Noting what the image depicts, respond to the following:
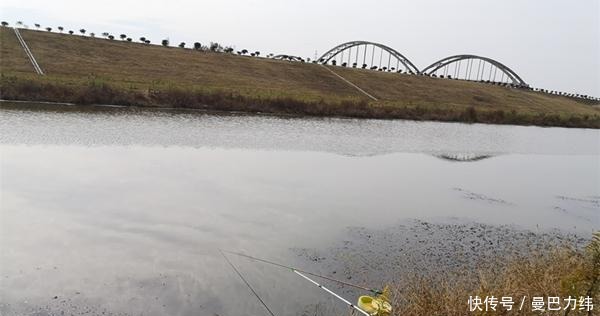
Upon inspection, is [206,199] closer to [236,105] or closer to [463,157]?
[463,157]

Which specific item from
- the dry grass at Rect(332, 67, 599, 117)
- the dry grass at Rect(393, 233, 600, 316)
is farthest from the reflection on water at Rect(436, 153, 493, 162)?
the dry grass at Rect(332, 67, 599, 117)

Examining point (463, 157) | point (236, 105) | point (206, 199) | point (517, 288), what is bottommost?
point (206, 199)

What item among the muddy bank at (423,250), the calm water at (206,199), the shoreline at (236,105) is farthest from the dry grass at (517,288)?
the shoreline at (236,105)

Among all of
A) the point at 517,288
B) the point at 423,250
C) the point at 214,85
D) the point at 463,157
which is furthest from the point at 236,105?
the point at 517,288

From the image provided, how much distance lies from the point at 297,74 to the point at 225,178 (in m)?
49.9

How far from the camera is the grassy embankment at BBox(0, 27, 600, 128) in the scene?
109ft

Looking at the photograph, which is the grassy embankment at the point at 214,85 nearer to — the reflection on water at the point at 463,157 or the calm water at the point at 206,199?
the calm water at the point at 206,199

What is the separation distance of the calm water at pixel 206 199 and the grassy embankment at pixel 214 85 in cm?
433

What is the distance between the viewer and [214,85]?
47.7 meters

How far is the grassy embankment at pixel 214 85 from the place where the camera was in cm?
3312

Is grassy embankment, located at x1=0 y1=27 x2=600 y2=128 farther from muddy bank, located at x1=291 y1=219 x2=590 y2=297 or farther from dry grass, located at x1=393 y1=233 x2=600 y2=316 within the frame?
dry grass, located at x1=393 y1=233 x2=600 y2=316

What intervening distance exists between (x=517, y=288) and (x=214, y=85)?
43.1 m

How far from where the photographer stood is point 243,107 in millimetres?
37625

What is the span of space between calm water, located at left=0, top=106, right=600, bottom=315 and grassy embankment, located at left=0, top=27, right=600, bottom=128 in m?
4.33
